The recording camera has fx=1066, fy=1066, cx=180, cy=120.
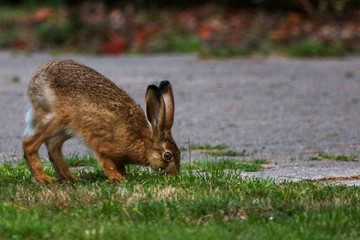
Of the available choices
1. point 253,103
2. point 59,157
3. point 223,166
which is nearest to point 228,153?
point 223,166

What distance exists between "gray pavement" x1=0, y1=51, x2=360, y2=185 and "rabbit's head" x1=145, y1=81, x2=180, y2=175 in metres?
0.96

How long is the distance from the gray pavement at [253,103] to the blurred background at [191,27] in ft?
2.64

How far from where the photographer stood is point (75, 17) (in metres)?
23.7

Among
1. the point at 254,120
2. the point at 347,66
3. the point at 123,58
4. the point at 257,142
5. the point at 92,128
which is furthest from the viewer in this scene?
the point at 123,58

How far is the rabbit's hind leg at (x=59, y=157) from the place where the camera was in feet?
31.6

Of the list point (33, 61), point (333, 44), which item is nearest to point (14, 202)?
point (33, 61)

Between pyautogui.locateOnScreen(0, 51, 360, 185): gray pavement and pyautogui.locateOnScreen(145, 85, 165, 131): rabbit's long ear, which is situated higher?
pyautogui.locateOnScreen(145, 85, 165, 131): rabbit's long ear

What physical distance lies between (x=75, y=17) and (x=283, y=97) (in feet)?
26.0

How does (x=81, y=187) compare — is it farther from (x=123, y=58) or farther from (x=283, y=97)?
(x=123, y=58)

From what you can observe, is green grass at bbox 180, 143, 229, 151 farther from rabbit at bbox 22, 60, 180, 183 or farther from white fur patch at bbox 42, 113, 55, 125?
white fur patch at bbox 42, 113, 55, 125

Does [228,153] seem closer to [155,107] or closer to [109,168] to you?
[155,107]

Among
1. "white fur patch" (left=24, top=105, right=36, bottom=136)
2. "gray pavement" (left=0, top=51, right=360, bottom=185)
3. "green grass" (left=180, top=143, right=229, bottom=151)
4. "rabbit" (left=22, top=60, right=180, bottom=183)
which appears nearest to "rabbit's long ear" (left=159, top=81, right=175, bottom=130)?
"rabbit" (left=22, top=60, right=180, bottom=183)

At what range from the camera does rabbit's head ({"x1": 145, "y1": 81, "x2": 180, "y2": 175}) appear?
32.2ft

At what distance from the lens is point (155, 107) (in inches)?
388
